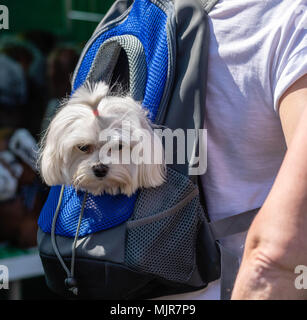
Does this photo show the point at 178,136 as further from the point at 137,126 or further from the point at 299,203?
the point at 299,203

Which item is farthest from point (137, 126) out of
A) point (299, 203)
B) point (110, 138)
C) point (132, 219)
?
point (299, 203)

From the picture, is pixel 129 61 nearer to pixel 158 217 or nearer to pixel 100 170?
pixel 100 170

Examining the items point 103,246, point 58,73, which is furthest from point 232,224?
point 58,73

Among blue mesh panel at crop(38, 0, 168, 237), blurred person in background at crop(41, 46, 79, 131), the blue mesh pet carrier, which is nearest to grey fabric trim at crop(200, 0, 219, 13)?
the blue mesh pet carrier

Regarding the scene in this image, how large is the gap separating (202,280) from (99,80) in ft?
1.86

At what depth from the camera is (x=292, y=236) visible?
70 cm

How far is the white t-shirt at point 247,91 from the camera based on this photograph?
946 millimetres

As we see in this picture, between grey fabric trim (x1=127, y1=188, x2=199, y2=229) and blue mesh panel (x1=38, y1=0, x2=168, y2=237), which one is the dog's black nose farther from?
grey fabric trim (x1=127, y1=188, x2=199, y2=229)

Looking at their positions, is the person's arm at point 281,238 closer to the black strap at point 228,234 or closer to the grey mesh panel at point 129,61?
the black strap at point 228,234

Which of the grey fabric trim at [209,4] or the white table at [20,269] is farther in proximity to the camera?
the white table at [20,269]

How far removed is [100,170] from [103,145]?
6 centimetres

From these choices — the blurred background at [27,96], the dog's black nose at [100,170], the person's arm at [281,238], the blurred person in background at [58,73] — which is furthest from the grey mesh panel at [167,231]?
the blurred person in background at [58,73]

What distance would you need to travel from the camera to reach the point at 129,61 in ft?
3.91

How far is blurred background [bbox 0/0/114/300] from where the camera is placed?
2758mm
